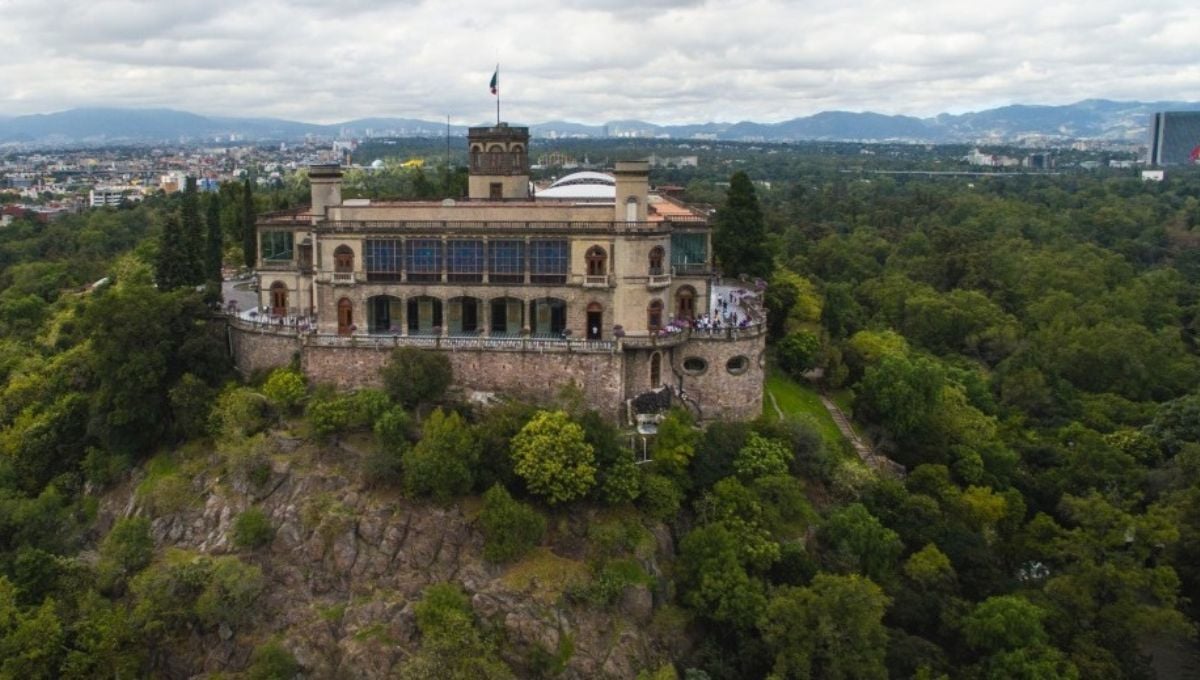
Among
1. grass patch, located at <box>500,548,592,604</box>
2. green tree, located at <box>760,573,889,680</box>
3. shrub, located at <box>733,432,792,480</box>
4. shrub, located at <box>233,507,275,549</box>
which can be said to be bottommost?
green tree, located at <box>760,573,889,680</box>

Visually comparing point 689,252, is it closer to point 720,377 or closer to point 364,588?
point 720,377

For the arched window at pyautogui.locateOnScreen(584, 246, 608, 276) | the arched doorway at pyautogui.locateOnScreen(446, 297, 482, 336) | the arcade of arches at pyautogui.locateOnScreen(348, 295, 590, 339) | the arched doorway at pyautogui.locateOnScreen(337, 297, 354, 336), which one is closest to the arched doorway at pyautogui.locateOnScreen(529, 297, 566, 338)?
the arcade of arches at pyautogui.locateOnScreen(348, 295, 590, 339)

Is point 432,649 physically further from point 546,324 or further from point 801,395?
point 801,395

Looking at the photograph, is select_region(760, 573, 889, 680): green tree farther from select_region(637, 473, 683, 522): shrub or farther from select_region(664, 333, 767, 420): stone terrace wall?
select_region(664, 333, 767, 420): stone terrace wall

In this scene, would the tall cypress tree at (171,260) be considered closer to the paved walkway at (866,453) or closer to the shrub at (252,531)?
the shrub at (252,531)

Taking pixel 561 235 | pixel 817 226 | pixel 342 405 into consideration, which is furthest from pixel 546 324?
pixel 817 226

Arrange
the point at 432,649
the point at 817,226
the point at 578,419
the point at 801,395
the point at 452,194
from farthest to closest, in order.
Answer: the point at 817,226 → the point at 452,194 → the point at 801,395 → the point at 578,419 → the point at 432,649
